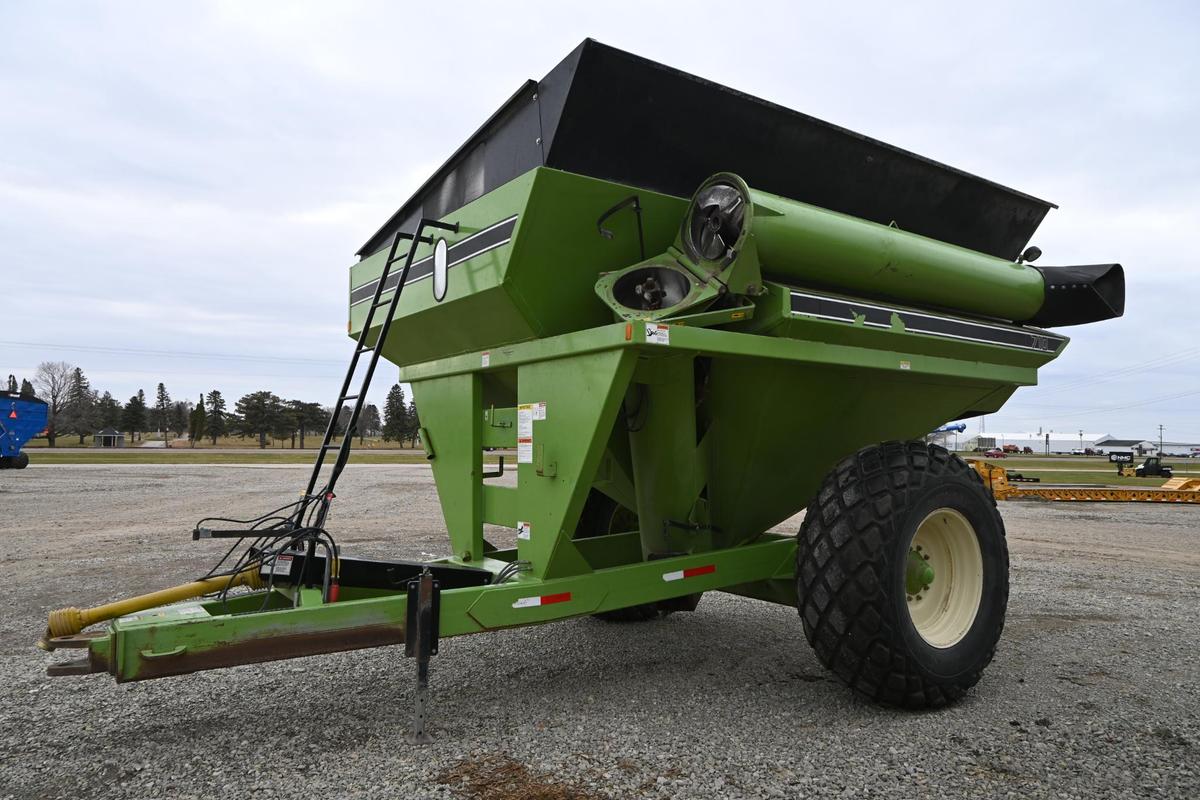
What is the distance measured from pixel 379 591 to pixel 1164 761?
3.44m

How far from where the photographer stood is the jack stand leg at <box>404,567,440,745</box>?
3092mm

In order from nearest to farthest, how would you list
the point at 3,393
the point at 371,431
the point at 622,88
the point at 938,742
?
the point at 938,742
the point at 622,88
the point at 3,393
the point at 371,431

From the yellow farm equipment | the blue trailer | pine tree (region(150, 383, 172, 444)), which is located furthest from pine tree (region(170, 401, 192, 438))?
the yellow farm equipment

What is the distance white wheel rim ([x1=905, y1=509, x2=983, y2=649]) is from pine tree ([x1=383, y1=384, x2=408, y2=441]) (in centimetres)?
7179

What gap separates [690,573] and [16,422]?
24439mm

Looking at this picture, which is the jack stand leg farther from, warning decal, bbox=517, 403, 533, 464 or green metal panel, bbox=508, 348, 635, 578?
warning decal, bbox=517, 403, 533, 464

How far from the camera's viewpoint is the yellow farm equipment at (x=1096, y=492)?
1602cm

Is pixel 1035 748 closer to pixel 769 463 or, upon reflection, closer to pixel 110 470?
pixel 769 463

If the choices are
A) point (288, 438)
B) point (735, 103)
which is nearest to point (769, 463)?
point (735, 103)

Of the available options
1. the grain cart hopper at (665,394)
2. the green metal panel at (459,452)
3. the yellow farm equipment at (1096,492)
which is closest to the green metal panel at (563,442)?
the grain cart hopper at (665,394)

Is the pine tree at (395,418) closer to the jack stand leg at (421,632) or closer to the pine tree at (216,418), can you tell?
the pine tree at (216,418)

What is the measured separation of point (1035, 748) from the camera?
3.10 meters

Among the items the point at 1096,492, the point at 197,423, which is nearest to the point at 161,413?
the point at 197,423

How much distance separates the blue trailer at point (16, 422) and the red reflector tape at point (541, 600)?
23656 millimetres
